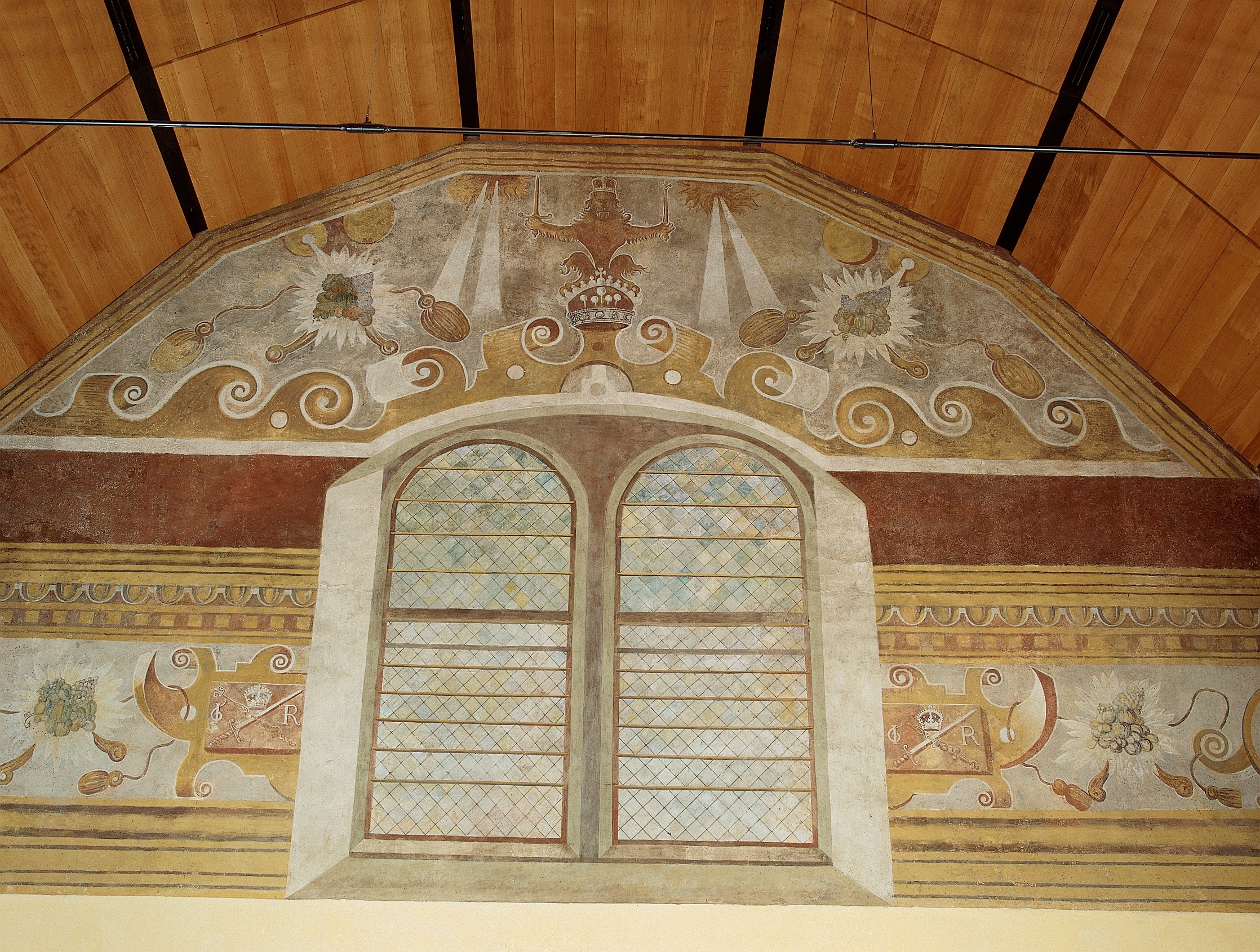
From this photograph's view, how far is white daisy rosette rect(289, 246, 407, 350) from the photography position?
21.1 feet

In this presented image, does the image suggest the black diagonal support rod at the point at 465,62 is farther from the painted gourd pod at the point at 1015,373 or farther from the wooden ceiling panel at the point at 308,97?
the painted gourd pod at the point at 1015,373

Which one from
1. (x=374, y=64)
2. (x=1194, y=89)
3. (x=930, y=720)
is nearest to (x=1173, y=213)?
(x=1194, y=89)

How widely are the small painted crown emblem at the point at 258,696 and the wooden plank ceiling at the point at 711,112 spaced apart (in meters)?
2.30

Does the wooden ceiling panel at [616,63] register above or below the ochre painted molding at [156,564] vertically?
above

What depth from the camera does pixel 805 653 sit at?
5781 millimetres

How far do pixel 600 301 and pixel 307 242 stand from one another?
68.3 inches

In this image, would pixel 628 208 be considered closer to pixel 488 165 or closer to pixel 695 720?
pixel 488 165

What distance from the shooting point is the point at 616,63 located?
6.48m

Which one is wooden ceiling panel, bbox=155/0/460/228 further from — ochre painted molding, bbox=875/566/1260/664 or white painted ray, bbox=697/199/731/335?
ochre painted molding, bbox=875/566/1260/664

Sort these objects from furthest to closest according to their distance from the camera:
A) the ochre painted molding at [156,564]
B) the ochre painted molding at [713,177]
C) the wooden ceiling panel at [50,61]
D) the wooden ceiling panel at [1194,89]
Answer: the ochre painted molding at [713,177] → the ochre painted molding at [156,564] → the wooden ceiling panel at [50,61] → the wooden ceiling panel at [1194,89]

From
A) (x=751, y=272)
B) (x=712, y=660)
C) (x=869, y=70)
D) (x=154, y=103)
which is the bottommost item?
(x=712, y=660)

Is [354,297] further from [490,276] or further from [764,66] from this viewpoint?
[764,66]

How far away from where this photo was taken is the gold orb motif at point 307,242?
666 centimetres

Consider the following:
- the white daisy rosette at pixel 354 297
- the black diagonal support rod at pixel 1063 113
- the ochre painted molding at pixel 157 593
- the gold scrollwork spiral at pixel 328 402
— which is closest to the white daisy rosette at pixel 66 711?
the ochre painted molding at pixel 157 593
